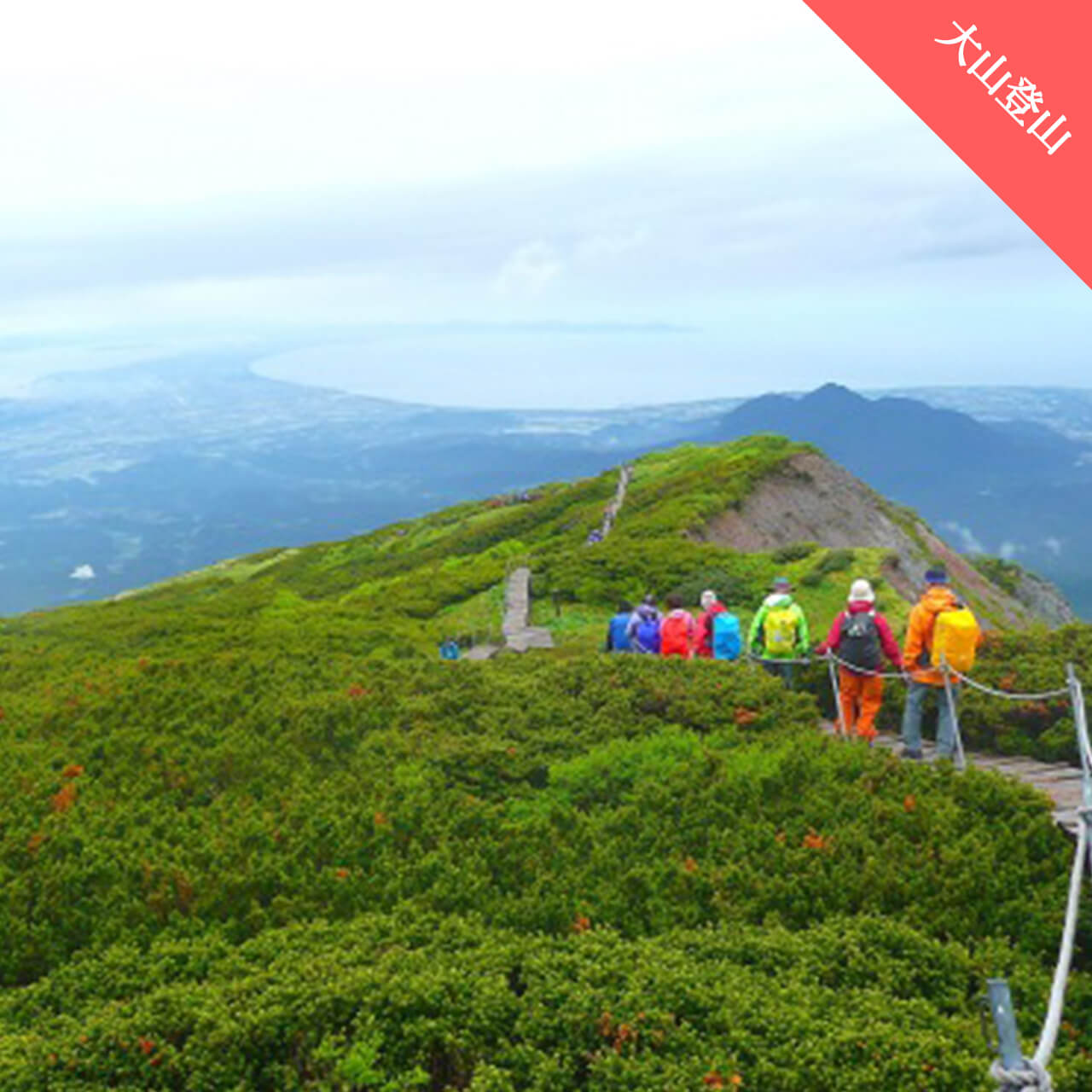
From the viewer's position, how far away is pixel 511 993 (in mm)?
7793

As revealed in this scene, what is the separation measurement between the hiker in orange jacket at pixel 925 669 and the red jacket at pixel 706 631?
5141 mm

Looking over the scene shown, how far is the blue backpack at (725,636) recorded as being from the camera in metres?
18.4

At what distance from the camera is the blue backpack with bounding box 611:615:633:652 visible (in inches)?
786

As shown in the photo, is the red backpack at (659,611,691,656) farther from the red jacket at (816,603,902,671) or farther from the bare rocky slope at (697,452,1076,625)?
the bare rocky slope at (697,452,1076,625)

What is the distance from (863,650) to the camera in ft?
46.8

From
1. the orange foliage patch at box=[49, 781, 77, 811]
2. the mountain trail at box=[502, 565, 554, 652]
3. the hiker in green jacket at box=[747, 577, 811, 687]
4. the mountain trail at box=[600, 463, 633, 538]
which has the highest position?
the hiker in green jacket at box=[747, 577, 811, 687]

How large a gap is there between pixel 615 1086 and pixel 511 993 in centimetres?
134

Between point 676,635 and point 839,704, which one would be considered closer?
point 839,704

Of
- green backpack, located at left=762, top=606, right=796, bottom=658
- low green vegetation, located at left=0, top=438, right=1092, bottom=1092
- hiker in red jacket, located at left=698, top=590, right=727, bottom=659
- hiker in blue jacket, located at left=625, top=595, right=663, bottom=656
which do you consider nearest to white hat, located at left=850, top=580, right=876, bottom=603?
low green vegetation, located at left=0, top=438, right=1092, bottom=1092

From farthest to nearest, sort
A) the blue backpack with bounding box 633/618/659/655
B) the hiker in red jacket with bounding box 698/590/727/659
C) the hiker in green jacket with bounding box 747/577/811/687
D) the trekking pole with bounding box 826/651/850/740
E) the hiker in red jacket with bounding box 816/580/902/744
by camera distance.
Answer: the blue backpack with bounding box 633/618/659/655, the hiker in red jacket with bounding box 698/590/727/659, the hiker in green jacket with bounding box 747/577/811/687, the trekking pole with bounding box 826/651/850/740, the hiker in red jacket with bounding box 816/580/902/744

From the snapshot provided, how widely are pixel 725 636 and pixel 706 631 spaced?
0.48m

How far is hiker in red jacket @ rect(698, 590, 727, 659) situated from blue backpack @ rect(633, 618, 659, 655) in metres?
0.84

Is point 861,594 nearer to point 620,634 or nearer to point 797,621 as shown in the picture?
point 797,621

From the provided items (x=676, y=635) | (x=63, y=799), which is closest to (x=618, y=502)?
(x=676, y=635)
